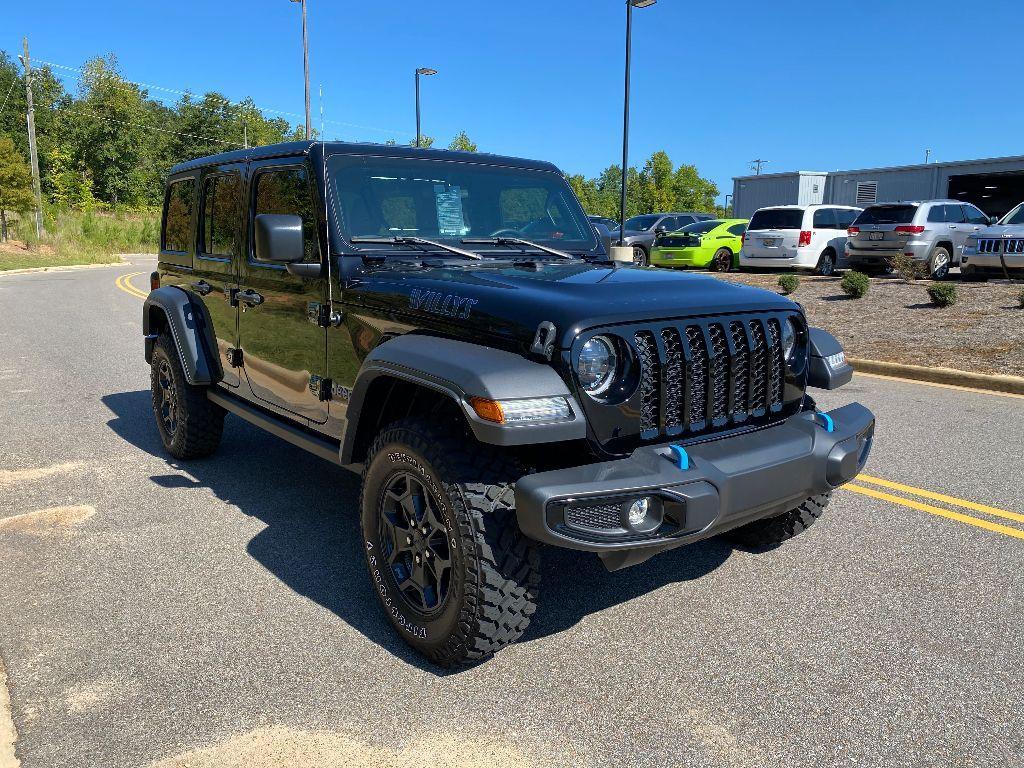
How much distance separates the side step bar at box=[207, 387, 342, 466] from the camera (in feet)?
12.9

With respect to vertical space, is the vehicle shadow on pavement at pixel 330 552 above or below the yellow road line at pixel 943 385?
below

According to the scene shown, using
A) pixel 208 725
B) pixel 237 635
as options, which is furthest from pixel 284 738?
pixel 237 635

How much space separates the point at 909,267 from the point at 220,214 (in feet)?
48.2

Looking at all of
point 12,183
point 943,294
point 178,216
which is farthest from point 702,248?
point 12,183

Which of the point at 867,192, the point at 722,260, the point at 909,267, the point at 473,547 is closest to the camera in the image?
the point at 473,547

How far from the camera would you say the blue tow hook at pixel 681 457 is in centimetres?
275

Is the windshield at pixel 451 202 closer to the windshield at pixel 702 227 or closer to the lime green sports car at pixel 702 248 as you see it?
the lime green sports car at pixel 702 248

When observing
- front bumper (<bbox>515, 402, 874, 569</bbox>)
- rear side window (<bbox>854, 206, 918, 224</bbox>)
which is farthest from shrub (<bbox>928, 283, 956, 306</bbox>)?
front bumper (<bbox>515, 402, 874, 569</bbox>)

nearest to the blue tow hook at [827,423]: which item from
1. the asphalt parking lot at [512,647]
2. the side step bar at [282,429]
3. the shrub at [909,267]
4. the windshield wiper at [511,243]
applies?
the asphalt parking lot at [512,647]

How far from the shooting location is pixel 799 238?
1905 cm

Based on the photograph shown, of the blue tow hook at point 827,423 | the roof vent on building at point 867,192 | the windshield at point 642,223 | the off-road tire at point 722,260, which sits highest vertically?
the roof vent on building at point 867,192

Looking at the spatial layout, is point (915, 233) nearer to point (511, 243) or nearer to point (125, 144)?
point (511, 243)

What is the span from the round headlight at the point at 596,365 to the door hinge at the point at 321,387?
4.90 ft

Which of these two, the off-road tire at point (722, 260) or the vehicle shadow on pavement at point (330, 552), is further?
the off-road tire at point (722, 260)
